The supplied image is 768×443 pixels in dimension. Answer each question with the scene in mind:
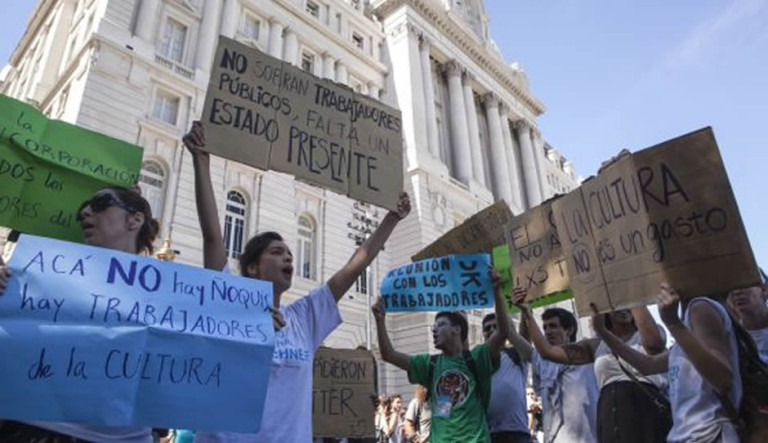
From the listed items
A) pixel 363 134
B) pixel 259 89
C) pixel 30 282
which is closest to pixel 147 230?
pixel 30 282

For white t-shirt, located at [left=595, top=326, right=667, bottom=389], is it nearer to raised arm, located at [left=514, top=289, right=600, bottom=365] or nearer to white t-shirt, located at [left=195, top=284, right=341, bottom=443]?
raised arm, located at [left=514, top=289, right=600, bottom=365]

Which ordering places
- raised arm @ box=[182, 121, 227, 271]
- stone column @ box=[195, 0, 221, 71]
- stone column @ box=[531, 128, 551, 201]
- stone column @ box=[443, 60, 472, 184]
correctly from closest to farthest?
raised arm @ box=[182, 121, 227, 271], stone column @ box=[195, 0, 221, 71], stone column @ box=[443, 60, 472, 184], stone column @ box=[531, 128, 551, 201]

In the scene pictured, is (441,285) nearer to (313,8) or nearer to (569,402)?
(569,402)

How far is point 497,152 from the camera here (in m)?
30.4

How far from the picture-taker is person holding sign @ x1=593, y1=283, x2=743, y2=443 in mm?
2105

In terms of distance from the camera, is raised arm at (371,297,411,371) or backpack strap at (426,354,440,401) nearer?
backpack strap at (426,354,440,401)

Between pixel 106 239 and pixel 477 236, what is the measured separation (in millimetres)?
3572

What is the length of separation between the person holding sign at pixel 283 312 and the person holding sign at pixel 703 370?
1579mm

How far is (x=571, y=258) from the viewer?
298 centimetres

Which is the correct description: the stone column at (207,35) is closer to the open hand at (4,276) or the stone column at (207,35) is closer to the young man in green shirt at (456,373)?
the young man in green shirt at (456,373)

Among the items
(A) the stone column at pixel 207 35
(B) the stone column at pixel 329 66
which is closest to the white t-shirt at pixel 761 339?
(A) the stone column at pixel 207 35

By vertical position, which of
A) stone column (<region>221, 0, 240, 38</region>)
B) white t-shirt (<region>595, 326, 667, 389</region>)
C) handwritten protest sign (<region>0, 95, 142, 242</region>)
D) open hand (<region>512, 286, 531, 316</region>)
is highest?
stone column (<region>221, 0, 240, 38</region>)

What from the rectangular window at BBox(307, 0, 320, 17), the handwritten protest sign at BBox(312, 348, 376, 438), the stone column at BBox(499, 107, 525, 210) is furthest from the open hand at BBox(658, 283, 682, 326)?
the stone column at BBox(499, 107, 525, 210)

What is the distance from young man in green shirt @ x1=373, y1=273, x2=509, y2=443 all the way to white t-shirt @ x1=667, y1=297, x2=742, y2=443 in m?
1.27
